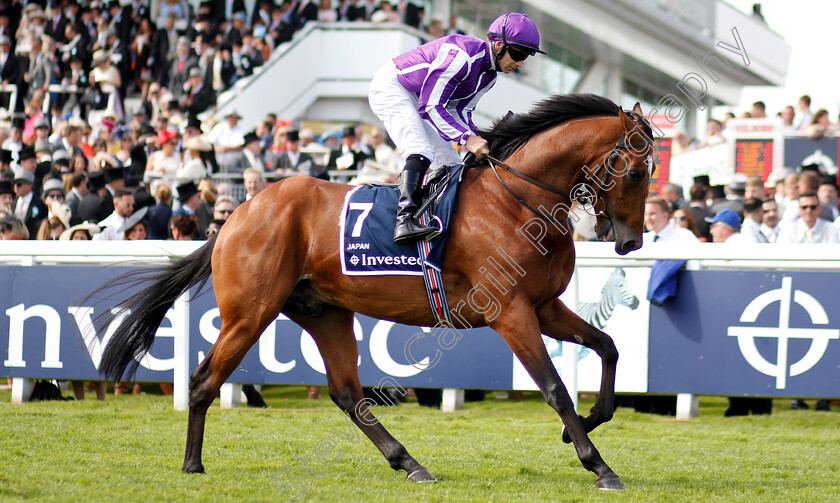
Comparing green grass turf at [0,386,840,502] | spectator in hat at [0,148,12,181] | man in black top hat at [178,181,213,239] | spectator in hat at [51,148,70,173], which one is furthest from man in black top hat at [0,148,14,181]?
green grass turf at [0,386,840,502]

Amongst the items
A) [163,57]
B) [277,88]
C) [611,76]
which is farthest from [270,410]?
[611,76]

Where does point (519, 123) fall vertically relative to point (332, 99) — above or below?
below

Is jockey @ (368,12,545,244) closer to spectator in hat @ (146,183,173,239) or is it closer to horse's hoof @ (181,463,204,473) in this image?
horse's hoof @ (181,463,204,473)

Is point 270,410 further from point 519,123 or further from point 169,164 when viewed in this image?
point 169,164

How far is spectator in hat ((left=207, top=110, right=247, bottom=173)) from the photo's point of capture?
12633 millimetres

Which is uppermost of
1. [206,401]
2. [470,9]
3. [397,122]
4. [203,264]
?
[470,9]

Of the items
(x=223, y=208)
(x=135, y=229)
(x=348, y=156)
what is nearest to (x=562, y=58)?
(x=348, y=156)

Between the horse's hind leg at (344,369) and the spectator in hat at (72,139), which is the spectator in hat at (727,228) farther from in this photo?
the spectator in hat at (72,139)

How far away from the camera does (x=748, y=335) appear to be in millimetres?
6715

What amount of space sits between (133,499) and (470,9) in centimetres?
1881

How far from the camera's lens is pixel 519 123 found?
4.93m

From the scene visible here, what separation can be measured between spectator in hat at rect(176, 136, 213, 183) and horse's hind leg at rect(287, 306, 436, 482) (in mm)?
6276

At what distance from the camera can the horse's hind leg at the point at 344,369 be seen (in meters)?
5.00

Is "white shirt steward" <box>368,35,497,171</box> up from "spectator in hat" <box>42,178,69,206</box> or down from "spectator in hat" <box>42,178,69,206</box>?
up
